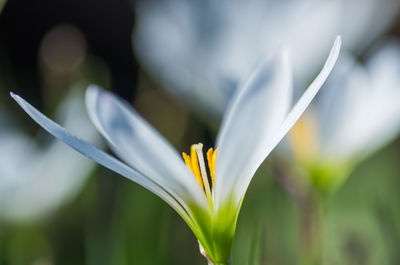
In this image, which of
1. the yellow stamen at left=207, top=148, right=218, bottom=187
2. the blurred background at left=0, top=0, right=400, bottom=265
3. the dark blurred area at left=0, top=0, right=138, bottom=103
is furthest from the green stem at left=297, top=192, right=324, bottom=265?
the dark blurred area at left=0, top=0, right=138, bottom=103

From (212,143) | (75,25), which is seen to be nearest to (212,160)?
(212,143)

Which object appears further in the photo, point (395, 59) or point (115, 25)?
point (115, 25)

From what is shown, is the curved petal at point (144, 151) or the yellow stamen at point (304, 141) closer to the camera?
the curved petal at point (144, 151)

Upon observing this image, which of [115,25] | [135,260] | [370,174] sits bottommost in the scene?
[135,260]

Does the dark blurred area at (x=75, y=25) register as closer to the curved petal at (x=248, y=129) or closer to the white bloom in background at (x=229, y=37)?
the white bloom in background at (x=229, y=37)

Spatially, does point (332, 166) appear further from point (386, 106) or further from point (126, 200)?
point (126, 200)

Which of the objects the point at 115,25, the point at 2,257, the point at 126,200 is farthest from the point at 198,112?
the point at 115,25

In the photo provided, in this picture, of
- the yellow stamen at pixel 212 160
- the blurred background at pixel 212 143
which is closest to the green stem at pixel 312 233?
the blurred background at pixel 212 143
